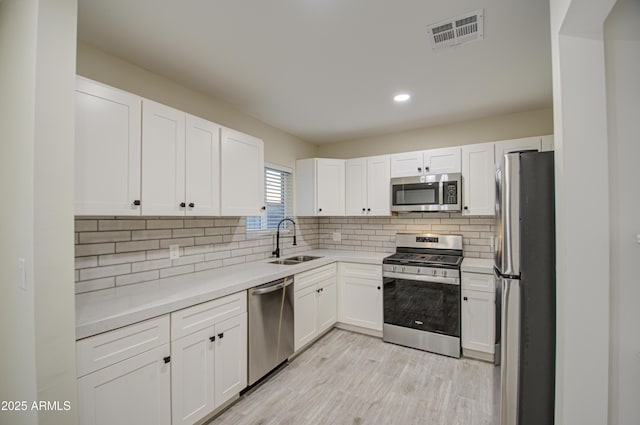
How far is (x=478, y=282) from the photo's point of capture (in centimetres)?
289

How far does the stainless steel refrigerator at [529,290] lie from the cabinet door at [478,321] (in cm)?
155

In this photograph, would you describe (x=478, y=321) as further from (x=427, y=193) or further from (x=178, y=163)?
(x=178, y=163)

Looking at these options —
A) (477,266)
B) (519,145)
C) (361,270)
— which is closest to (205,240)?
(361,270)

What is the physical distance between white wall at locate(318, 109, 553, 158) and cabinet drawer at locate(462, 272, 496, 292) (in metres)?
1.62

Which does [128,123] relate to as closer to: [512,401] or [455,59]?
[455,59]

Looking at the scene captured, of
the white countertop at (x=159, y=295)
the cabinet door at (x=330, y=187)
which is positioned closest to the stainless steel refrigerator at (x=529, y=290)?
the white countertop at (x=159, y=295)

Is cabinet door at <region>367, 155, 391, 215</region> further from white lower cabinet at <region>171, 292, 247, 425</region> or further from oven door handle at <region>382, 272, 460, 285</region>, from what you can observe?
white lower cabinet at <region>171, 292, 247, 425</region>

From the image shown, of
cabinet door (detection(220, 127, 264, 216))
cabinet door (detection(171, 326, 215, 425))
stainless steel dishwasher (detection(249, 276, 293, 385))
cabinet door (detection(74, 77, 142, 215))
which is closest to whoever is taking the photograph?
cabinet door (detection(74, 77, 142, 215))

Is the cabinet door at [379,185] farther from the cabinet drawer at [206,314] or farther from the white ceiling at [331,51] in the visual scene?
the cabinet drawer at [206,314]

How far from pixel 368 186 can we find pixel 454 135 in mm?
1234

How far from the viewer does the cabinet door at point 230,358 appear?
6.70 ft

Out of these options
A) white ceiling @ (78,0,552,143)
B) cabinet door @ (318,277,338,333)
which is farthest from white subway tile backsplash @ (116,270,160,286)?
cabinet door @ (318,277,338,333)

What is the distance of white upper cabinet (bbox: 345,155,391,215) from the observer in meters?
3.70

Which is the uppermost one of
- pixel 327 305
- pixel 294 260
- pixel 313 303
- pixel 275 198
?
pixel 275 198
